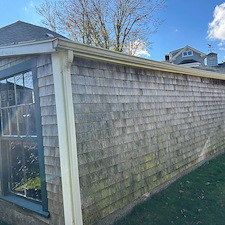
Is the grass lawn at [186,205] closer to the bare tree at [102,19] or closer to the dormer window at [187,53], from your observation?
the bare tree at [102,19]

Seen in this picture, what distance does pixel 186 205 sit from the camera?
3973 mm

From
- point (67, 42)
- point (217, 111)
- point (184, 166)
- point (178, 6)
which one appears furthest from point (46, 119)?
point (178, 6)

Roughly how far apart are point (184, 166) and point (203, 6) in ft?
Result: 37.2

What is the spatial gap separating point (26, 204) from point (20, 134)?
3.71 feet

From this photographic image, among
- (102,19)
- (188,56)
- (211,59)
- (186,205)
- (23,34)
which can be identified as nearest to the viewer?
(186,205)

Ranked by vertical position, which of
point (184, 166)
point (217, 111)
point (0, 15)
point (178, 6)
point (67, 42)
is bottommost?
point (184, 166)

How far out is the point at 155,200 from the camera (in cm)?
420

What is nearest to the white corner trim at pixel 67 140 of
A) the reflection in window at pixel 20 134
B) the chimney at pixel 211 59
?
the reflection in window at pixel 20 134

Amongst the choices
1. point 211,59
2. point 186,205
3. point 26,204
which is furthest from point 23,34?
point 211,59

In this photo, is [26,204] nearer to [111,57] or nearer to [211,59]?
[111,57]

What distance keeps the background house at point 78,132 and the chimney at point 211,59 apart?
19.7 metres

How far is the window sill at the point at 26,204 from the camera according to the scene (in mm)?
3048

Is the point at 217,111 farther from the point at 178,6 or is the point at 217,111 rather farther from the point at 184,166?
the point at 178,6

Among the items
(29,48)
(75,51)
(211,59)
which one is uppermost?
(211,59)
